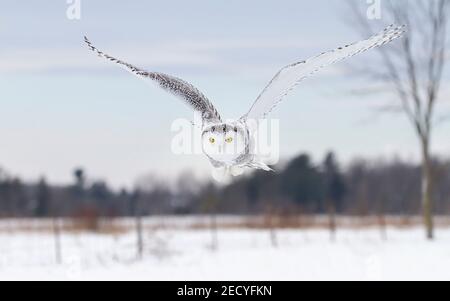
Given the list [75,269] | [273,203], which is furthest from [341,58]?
[273,203]

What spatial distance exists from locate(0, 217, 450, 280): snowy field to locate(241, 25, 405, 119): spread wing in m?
6.49

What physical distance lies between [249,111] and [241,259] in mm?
8614

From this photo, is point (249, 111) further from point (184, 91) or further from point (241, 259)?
point (241, 259)

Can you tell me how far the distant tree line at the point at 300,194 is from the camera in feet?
48.1

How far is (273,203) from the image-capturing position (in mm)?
15688

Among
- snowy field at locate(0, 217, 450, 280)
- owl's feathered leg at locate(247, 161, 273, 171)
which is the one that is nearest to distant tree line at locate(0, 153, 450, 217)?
snowy field at locate(0, 217, 450, 280)

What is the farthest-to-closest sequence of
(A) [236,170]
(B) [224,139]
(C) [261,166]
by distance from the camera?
(C) [261,166]
(A) [236,170]
(B) [224,139]

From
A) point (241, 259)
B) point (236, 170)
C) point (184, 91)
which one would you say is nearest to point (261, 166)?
point (236, 170)

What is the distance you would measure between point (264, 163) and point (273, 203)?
45.8 feet

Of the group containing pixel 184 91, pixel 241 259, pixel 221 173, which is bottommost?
pixel 241 259

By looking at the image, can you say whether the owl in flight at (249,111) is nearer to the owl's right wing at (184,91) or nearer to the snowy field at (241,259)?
the owl's right wing at (184,91)

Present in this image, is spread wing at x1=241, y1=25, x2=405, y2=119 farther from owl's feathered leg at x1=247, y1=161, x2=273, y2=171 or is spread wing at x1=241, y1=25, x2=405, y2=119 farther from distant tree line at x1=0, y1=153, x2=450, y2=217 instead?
distant tree line at x1=0, y1=153, x2=450, y2=217

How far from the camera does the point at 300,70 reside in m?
1.70
